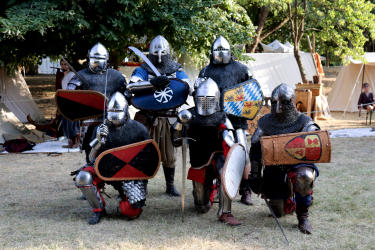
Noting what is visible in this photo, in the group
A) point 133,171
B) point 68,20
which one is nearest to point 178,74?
point 133,171

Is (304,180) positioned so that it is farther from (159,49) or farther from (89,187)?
(159,49)

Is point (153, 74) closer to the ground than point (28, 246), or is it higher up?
higher up

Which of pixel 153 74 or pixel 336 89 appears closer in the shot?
pixel 153 74

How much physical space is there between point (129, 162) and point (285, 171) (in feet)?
4.64

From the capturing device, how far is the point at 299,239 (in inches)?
121

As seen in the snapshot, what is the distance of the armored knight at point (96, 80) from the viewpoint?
4.18m

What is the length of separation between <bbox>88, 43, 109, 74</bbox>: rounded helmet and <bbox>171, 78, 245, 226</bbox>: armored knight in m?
1.23

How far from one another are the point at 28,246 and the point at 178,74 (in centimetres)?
225

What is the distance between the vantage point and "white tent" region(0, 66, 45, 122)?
9.24 m

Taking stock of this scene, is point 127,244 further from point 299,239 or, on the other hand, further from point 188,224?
point 299,239

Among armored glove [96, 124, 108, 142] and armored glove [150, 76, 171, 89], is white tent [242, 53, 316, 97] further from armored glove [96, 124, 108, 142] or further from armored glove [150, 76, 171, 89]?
armored glove [96, 124, 108, 142]

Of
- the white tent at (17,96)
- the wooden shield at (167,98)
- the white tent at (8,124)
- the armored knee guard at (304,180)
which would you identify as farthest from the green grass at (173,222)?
the white tent at (17,96)

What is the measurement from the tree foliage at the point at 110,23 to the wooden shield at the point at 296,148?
4118mm

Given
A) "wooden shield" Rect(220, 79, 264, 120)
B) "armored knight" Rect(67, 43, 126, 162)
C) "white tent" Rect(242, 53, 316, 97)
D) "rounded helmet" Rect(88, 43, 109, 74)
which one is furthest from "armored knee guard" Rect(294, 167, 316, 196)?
"white tent" Rect(242, 53, 316, 97)
